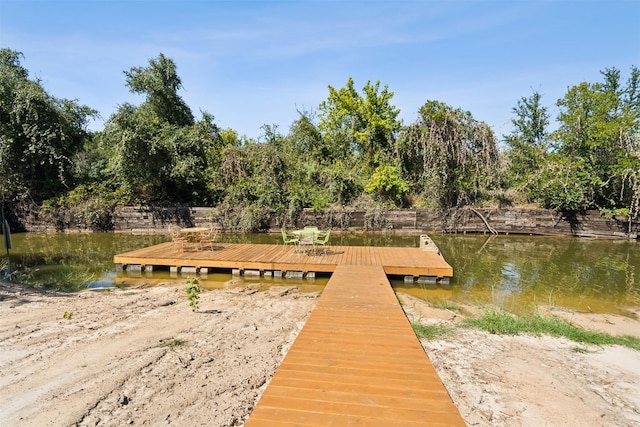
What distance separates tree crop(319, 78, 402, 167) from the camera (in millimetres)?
18547

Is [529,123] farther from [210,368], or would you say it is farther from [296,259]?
[210,368]

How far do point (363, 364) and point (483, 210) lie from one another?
14947mm

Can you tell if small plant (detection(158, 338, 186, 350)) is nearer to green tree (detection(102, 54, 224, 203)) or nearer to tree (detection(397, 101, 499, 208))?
green tree (detection(102, 54, 224, 203))

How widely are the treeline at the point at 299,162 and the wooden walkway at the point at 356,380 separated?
39.5 ft

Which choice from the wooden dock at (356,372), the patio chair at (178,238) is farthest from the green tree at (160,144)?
the wooden dock at (356,372)

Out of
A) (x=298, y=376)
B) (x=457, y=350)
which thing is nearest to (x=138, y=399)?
(x=298, y=376)

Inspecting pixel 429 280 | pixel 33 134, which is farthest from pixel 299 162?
pixel 33 134

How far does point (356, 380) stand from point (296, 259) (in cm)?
576

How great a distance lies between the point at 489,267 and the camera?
9.36 m

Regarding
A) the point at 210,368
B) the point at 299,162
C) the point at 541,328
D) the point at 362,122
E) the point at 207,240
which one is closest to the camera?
the point at 210,368

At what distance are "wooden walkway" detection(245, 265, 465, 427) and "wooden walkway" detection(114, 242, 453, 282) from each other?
10.9 ft

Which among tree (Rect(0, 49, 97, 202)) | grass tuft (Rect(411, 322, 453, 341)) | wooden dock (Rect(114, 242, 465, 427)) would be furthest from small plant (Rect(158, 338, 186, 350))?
tree (Rect(0, 49, 97, 202))

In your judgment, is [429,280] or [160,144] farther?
[160,144]

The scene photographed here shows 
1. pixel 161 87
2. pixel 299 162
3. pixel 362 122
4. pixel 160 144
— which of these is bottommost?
pixel 299 162
